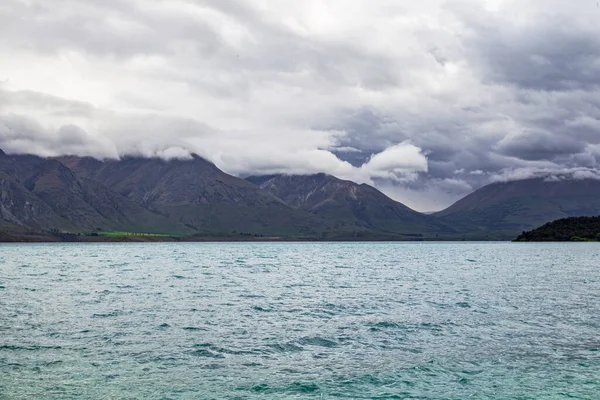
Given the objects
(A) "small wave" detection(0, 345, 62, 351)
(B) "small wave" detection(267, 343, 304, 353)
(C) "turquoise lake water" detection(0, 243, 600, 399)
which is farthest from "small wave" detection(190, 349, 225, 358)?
(A) "small wave" detection(0, 345, 62, 351)

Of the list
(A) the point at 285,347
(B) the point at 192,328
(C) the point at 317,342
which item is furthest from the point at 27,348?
(C) the point at 317,342

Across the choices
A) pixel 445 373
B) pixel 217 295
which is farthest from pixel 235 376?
pixel 217 295

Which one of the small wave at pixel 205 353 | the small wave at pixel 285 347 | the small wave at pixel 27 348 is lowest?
the small wave at pixel 27 348

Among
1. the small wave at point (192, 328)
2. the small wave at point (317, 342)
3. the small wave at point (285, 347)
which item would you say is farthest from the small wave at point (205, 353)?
the small wave at point (192, 328)

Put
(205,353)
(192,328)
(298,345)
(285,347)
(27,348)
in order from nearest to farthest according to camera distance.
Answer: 1. (205,353)
2. (27,348)
3. (285,347)
4. (298,345)
5. (192,328)

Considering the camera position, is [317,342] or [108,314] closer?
[317,342]

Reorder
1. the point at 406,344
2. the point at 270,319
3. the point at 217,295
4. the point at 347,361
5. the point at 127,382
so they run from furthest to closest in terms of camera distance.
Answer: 1. the point at 217,295
2. the point at 270,319
3. the point at 406,344
4. the point at 347,361
5. the point at 127,382

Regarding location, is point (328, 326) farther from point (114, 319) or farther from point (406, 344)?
point (114, 319)

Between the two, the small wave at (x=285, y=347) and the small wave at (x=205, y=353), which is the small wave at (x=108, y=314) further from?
the small wave at (x=285, y=347)

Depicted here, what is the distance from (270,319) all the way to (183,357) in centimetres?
1628

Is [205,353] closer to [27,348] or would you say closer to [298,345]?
[298,345]

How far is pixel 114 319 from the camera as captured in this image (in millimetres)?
49500

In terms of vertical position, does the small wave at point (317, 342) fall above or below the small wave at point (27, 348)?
above

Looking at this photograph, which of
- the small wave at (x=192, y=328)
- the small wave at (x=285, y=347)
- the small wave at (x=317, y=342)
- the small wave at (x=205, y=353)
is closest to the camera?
the small wave at (x=205, y=353)
